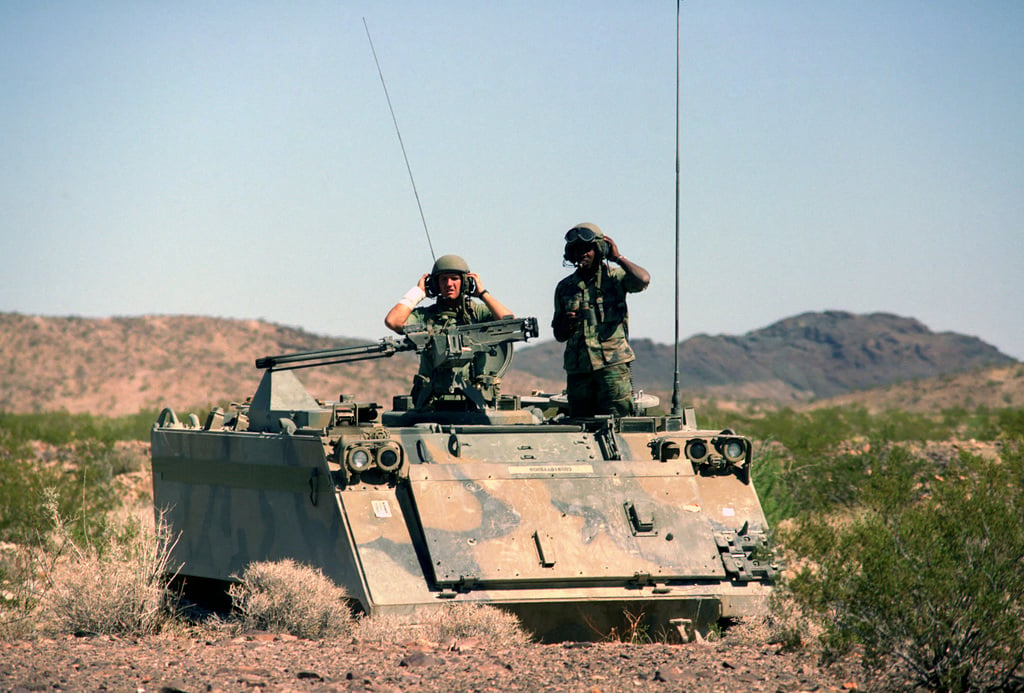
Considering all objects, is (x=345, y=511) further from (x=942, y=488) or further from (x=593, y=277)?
(x=942, y=488)

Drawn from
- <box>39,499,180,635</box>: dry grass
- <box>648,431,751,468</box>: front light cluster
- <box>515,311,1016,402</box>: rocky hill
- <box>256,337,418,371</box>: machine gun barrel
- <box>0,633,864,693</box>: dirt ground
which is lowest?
<box>0,633,864,693</box>: dirt ground

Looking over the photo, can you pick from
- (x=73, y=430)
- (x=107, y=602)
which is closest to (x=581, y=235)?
(x=107, y=602)

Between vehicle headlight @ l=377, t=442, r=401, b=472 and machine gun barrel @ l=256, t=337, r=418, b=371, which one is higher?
machine gun barrel @ l=256, t=337, r=418, b=371

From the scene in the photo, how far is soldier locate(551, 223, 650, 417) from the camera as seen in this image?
1208 centimetres

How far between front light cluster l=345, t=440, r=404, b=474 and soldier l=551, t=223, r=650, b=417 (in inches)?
90.4

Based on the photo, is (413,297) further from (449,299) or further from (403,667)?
(403,667)

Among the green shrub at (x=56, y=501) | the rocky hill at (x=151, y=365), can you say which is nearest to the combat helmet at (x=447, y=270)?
the green shrub at (x=56, y=501)

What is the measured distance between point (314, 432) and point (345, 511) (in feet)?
2.86

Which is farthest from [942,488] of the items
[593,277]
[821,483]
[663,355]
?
[663,355]

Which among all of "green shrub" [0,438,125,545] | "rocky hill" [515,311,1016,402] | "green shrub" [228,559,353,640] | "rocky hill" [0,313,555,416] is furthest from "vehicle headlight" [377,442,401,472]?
"rocky hill" [515,311,1016,402]

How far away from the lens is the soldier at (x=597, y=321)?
12078 mm

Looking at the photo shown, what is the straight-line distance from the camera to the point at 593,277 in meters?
12.3

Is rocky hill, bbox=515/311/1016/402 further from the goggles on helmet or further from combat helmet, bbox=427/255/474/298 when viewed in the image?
the goggles on helmet

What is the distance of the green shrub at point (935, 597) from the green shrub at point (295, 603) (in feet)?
10.2
